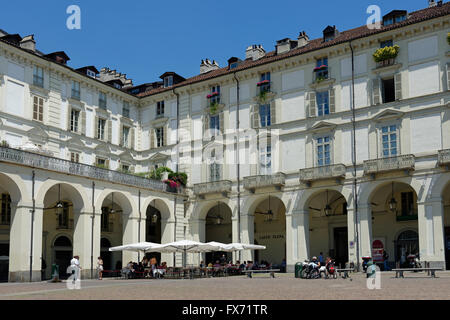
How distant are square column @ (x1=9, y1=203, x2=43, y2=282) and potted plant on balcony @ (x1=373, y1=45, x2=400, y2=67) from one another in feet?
70.6

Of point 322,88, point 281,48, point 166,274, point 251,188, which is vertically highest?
point 281,48

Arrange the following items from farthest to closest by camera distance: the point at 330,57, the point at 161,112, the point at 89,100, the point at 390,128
→ the point at 161,112, the point at 89,100, the point at 330,57, the point at 390,128

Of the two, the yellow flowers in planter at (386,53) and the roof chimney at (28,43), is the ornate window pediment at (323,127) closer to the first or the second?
the yellow flowers in planter at (386,53)

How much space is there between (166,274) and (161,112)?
15355mm

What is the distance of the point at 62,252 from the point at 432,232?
23232 mm

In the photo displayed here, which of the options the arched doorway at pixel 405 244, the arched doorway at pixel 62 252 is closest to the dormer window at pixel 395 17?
the arched doorway at pixel 405 244

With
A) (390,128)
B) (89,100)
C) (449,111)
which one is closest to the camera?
(449,111)

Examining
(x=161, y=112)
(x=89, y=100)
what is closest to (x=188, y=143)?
(x=161, y=112)

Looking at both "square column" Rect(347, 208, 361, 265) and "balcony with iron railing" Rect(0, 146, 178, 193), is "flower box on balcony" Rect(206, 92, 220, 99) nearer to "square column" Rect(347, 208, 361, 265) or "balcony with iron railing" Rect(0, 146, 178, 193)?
"balcony with iron railing" Rect(0, 146, 178, 193)

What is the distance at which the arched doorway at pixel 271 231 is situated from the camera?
41438 millimetres

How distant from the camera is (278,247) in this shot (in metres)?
41.8

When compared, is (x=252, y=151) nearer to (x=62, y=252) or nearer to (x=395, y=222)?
(x=395, y=222)

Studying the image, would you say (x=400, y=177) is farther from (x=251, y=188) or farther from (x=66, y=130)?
(x=66, y=130)

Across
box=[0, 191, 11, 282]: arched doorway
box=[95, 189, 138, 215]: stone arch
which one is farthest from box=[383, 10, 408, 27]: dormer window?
box=[0, 191, 11, 282]: arched doorway
